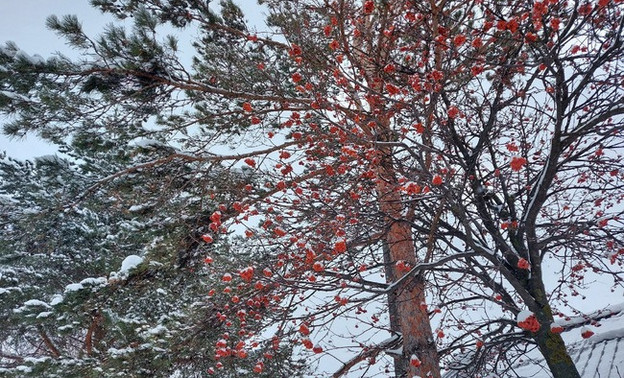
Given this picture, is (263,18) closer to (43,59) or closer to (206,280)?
(43,59)

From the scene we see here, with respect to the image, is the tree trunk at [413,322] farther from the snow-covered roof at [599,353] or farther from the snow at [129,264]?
the snow at [129,264]

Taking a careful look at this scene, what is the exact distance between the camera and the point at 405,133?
Answer: 4.39m

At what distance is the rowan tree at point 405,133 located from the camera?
3.14 meters

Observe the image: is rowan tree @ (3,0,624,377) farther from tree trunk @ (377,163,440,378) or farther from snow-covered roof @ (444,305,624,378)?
snow-covered roof @ (444,305,624,378)

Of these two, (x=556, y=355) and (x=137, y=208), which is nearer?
(x=556, y=355)

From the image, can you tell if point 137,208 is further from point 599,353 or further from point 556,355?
point 599,353

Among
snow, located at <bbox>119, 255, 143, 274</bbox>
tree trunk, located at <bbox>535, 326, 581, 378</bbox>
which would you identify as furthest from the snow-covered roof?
snow, located at <bbox>119, 255, 143, 274</bbox>

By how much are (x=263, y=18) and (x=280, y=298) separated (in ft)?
15.3

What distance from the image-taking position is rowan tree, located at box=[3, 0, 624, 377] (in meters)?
3.14

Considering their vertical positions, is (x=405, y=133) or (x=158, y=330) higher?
(x=405, y=133)

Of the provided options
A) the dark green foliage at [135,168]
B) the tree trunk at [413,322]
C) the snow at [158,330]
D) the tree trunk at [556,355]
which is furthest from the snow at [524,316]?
the snow at [158,330]

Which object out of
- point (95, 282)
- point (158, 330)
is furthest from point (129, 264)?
point (158, 330)

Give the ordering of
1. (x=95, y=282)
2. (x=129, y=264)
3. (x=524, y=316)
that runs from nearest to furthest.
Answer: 1. (x=524, y=316)
2. (x=95, y=282)
3. (x=129, y=264)

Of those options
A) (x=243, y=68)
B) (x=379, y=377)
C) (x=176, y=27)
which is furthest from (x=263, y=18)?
(x=379, y=377)
